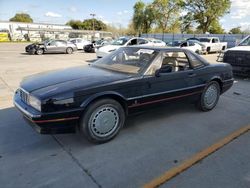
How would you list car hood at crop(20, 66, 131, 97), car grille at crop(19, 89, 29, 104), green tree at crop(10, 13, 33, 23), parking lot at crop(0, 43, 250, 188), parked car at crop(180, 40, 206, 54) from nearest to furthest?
parking lot at crop(0, 43, 250, 188)
car hood at crop(20, 66, 131, 97)
car grille at crop(19, 89, 29, 104)
parked car at crop(180, 40, 206, 54)
green tree at crop(10, 13, 33, 23)

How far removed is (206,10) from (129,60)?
138 feet

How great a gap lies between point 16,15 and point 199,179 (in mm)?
109311

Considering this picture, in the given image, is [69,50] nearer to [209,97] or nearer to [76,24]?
[209,97]

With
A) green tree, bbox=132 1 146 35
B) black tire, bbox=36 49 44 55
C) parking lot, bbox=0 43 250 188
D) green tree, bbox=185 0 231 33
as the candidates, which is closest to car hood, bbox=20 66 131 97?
parking lot, bbox=0 43 250 188

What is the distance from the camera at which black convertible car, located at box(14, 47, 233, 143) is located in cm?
299

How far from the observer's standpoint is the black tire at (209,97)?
4.77 meters

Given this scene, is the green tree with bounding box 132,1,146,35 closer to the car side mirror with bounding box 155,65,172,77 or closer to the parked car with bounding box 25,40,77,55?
the parked car with bounding box 25,40,77,55

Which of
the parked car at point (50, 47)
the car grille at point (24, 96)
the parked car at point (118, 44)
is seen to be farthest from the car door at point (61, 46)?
the car grille at point (24, 96)

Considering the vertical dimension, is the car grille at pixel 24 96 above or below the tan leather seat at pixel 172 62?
below

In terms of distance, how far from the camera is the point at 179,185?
251 cm

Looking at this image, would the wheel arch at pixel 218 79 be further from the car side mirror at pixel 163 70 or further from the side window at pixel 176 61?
the car side mirror at pixel 163 70

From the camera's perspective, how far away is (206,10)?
4047 centimetres

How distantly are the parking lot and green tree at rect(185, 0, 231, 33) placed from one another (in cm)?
4065

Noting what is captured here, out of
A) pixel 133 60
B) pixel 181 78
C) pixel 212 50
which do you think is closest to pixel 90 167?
pixel 133 60
